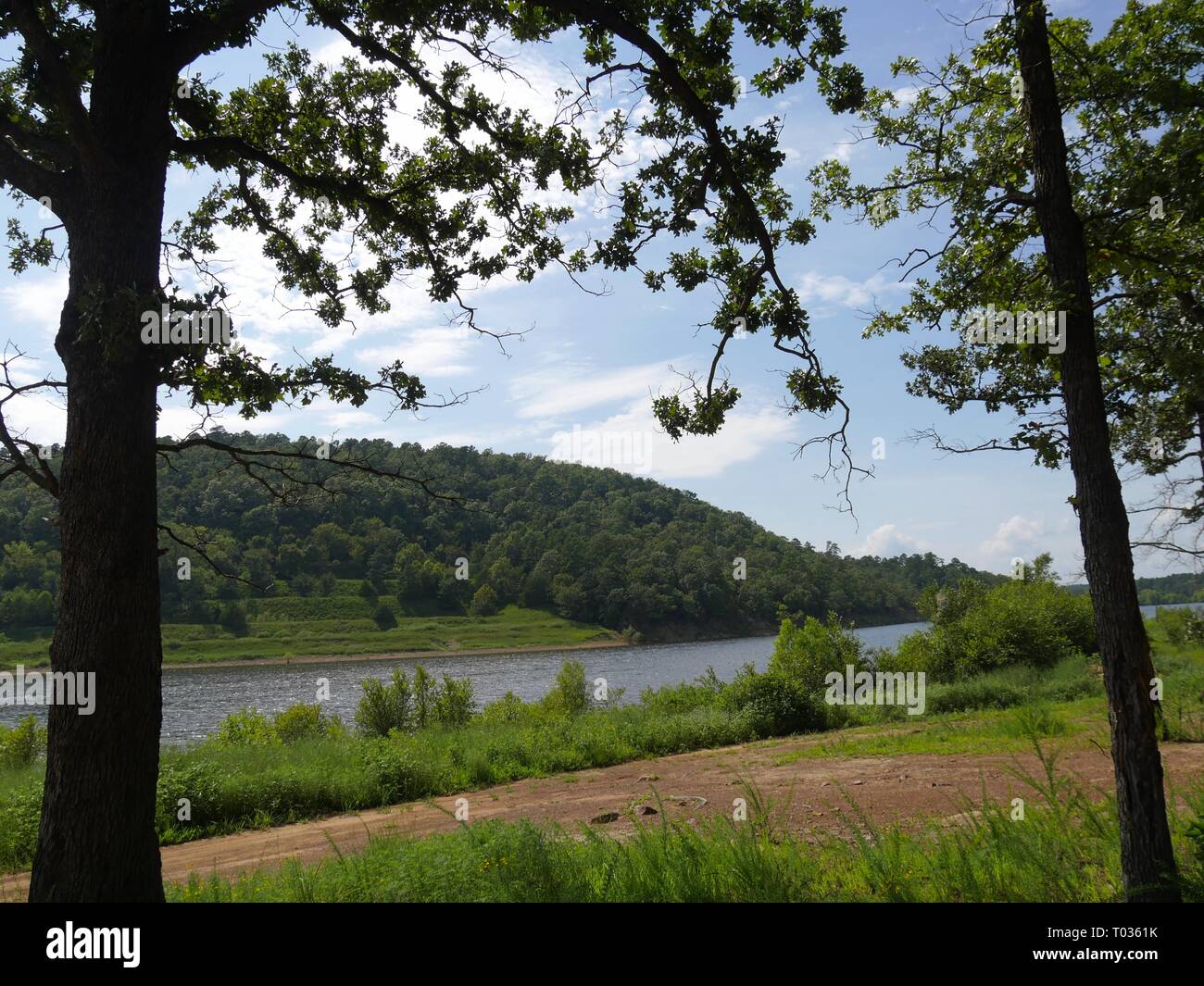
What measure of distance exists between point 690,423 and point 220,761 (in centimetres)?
1247

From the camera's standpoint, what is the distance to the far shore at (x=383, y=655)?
61.1 metres

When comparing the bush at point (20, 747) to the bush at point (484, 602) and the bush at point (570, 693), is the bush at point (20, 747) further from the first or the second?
the bush at point (484, 602)

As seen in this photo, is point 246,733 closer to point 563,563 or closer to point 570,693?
point 570,693

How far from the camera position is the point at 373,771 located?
13414 millimetres

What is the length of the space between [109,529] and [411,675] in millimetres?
51323

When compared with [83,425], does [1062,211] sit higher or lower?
higher

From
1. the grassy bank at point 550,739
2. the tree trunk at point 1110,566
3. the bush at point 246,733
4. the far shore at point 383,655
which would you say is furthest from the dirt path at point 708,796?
the far shore at point 383,655

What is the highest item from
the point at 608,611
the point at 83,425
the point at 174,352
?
the point at 174,352

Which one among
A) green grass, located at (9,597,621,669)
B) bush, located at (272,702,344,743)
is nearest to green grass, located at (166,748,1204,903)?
bush, located at (272,702,344,743)

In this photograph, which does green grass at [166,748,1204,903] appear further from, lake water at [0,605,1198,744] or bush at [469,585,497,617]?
bush at [469,585,497,617]

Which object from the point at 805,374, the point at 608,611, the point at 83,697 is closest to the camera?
the point at 83,697

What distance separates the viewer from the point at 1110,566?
4.76m
